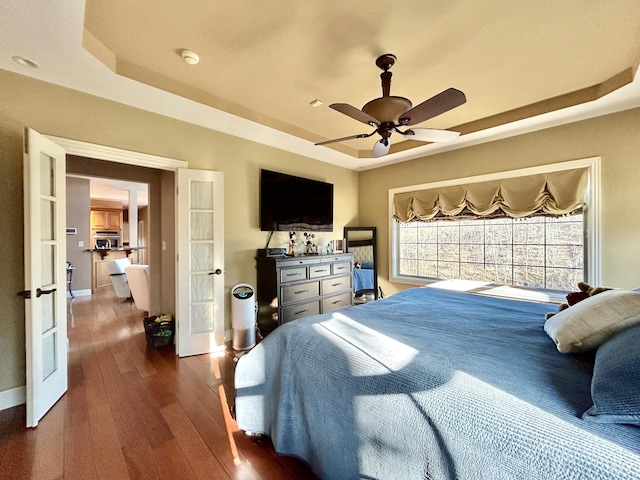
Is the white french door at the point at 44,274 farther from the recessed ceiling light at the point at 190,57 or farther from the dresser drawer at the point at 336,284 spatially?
the dresser drawer at the point at 336,284

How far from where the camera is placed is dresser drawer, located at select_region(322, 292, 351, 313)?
3910 millimetres

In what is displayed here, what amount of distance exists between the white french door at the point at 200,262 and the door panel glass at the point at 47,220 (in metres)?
0.98

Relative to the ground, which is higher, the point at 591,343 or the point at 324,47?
the point at 324,47

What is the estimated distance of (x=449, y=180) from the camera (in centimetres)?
399

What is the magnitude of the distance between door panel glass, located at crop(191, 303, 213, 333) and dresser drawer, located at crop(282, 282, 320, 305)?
86 cm

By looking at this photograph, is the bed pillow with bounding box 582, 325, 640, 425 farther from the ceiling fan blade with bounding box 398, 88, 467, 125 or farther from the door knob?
the door knob

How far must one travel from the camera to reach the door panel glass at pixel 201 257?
307 centimetres

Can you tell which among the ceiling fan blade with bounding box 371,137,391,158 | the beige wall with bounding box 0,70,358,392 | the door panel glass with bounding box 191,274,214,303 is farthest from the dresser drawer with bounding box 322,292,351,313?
the ceiling fan blade with bounding box 371,137,391,158

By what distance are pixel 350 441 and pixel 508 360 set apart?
2.51 ft

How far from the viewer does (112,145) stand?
8.37 ft

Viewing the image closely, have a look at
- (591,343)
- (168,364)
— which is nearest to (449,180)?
(591,343)

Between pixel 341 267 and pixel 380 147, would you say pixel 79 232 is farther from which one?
pixel 380 147

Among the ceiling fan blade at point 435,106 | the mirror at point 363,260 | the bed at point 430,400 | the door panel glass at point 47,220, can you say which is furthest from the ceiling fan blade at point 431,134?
the door panel glass at point 47,220

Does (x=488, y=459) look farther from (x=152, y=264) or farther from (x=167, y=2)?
(x=152, y=264)
